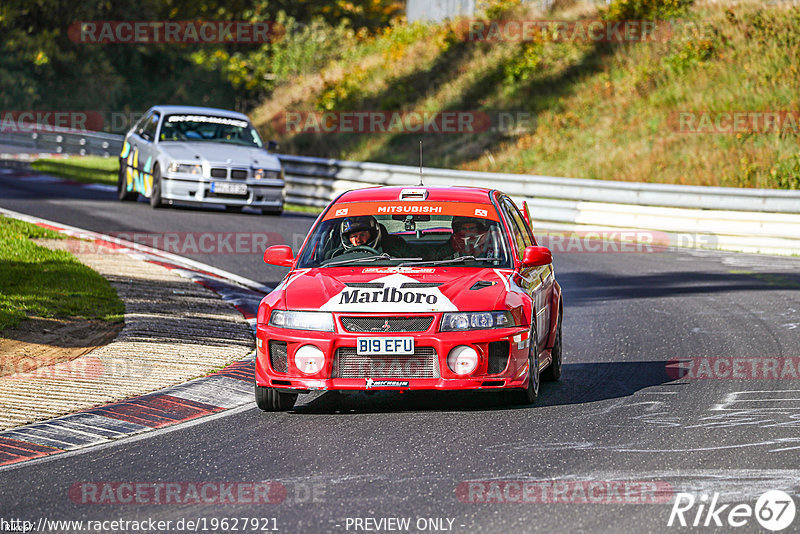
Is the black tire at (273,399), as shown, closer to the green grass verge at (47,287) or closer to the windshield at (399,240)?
the windshield at (399,240)

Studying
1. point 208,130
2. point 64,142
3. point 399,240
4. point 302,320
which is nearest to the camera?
point 302,320

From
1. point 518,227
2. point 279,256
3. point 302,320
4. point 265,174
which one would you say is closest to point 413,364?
point 302,320

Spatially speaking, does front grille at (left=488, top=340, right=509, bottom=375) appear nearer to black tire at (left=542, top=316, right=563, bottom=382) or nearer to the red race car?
the red race car

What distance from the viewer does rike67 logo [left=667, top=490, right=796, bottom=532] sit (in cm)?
548

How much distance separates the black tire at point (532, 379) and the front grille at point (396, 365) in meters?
0.74

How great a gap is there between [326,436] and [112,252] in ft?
29.0

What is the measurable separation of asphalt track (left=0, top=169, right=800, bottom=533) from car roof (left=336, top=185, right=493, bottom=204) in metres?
1.47

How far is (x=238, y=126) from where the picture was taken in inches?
879

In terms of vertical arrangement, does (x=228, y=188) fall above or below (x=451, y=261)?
below

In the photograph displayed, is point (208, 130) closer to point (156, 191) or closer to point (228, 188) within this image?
point (156, 191)

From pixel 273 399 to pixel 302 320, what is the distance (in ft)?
2.06

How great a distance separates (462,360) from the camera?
7777 mm

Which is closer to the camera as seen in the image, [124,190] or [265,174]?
[265,174]

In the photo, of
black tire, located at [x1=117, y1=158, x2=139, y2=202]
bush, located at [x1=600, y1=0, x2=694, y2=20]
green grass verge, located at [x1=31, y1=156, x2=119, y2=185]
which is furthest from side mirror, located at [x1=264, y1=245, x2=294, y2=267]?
bush, located at [x1=600, y1=0, x2=694, y2=20]
